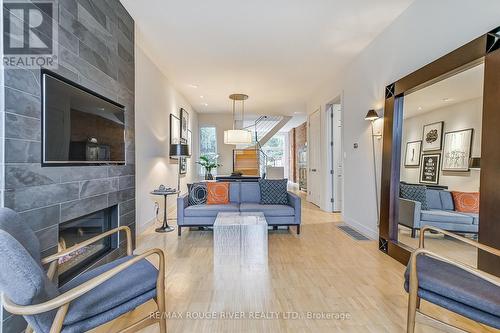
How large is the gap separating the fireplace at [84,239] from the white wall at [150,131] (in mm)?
1085

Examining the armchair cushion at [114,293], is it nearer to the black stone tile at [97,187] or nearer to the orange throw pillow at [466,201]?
the black stone tile at [97,187]

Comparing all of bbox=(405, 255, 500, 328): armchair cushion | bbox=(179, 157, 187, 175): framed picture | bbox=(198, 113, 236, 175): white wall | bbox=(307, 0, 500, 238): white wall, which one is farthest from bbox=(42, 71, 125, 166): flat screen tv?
bbox=(198, 113, 236, 175): white wall

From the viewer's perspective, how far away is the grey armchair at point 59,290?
107 cm

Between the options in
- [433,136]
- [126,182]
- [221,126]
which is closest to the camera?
[433,136]

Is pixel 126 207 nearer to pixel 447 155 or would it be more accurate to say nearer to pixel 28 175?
pixel 28 175

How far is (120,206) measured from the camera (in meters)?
2.86

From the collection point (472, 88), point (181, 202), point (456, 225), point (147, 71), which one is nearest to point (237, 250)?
point (181, 202)

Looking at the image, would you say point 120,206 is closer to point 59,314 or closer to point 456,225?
point 59,314

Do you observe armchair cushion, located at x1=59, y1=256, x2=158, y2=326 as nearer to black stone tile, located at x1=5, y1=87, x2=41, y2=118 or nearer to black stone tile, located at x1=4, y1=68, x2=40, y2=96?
black stone tile, located at x1=5, y1=87, x2=41, y2=118

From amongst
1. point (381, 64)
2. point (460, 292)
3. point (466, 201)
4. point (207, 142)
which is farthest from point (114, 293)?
point (207, 142)

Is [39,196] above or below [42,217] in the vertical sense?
above

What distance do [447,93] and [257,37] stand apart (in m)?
2.36

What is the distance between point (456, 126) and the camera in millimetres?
Result: 2248

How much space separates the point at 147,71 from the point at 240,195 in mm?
2593
